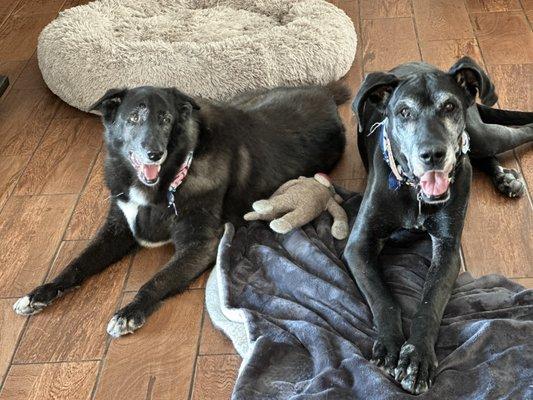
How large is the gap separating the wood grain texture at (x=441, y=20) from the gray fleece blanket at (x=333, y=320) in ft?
5.91

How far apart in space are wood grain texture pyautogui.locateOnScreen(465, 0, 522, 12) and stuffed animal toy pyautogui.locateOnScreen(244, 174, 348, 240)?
213 centimetres

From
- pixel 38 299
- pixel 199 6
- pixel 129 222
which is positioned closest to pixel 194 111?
pixel 129 222

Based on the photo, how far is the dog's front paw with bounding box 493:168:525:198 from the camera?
3145 millimetres

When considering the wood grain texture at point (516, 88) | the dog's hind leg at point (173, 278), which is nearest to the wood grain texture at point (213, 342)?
the dog's hind leg at point (173, 278)

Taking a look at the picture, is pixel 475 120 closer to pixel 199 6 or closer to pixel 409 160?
pixel 409 160

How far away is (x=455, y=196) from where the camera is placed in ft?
8.78

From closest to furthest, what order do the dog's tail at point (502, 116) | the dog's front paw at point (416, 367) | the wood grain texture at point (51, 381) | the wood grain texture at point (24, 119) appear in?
the dog's front paw at point (416, 367) → the wood grain texture at point (51, 381) → the dog's tail at point (502, 116) → the wood grain texture at point (24, 119)

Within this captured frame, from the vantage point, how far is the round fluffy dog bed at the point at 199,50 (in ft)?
12.3

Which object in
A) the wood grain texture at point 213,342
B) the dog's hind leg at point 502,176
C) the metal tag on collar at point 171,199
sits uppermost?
the metal tag on collar at point 171,199

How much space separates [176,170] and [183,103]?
0.83ft

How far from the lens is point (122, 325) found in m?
2.64

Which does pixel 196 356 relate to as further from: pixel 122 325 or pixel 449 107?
pixel 449 107

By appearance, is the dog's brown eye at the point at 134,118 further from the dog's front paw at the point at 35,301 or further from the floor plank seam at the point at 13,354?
the floor plank seam at the point at 13,354

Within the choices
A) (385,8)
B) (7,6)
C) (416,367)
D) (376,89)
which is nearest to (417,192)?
(376,89)
